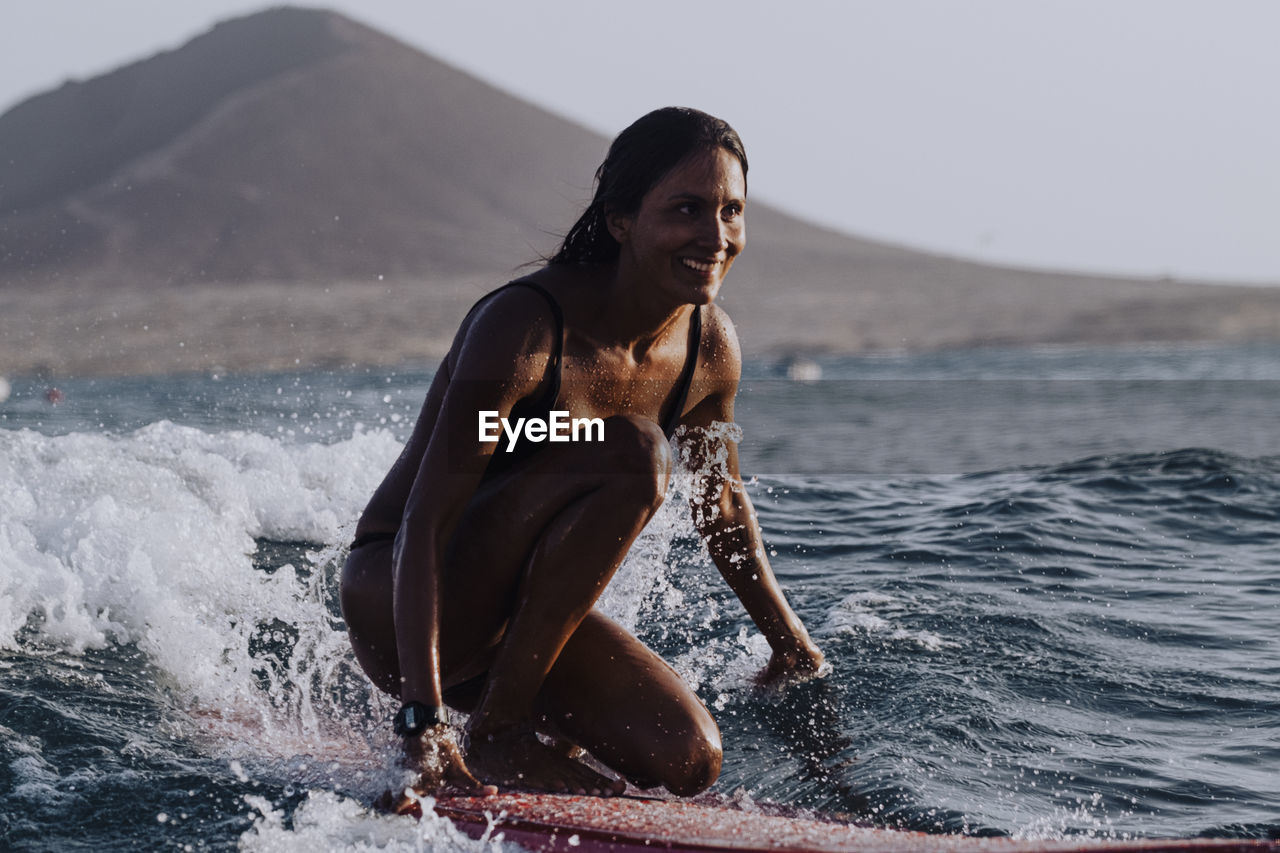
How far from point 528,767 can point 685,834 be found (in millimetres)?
448

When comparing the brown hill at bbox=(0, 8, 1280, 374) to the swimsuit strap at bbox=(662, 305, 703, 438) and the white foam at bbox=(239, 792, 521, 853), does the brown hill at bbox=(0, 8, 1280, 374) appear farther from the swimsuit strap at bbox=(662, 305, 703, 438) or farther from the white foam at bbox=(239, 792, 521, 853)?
the white foam at bbox=(239, 792, 521, 853)

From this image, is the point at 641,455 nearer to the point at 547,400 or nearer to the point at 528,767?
the point at 547,400

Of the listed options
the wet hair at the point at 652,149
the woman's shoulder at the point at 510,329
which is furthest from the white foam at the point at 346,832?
the wet hair at the point at 652,149

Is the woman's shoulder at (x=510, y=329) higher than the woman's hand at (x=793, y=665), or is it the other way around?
the woman's shoulder at (x=510, y=329)

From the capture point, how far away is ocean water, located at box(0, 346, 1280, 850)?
3.13 metres

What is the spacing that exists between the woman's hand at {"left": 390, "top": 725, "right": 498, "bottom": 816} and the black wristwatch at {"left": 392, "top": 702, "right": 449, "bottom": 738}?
12mm

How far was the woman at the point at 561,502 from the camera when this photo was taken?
2791 millimetres

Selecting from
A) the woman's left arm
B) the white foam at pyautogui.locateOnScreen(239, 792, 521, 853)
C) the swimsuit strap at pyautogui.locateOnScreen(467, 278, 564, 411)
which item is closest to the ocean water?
the white foam at pyautogui.locateOnScreen(239, 792, 521, 853)

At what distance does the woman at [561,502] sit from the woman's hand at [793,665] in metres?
0.68

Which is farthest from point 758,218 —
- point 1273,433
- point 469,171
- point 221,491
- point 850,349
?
point 221,491

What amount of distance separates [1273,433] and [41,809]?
1702 centimetres

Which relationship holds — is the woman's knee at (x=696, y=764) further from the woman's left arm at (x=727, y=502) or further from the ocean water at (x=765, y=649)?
the woman's left arm at (x=727, y=502)

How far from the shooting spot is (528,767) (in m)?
2.93

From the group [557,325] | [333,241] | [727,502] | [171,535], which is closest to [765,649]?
[727,502]
